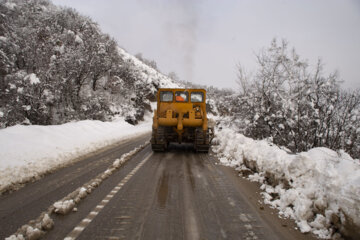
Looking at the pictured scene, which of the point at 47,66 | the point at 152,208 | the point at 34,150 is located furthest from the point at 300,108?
the point at 47,66

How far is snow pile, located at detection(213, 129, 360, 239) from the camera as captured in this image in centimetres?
286

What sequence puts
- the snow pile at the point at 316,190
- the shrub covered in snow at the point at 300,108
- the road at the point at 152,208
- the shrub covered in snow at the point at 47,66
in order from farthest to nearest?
the shrub covered in snow at the point at 47,66 → the shrub covered in snow at the point at 300,108 → the road at the point at 152,208 → the snow pile at the point at 316,190

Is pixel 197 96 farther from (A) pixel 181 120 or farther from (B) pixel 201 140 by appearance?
(B) pixel 201 140

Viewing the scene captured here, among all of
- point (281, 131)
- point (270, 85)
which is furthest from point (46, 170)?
point (270, 85)

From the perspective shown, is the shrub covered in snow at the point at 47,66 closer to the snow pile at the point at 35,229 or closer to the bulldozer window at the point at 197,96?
the bulldozer window at the point at 197,96

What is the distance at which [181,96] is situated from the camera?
36.0 ft

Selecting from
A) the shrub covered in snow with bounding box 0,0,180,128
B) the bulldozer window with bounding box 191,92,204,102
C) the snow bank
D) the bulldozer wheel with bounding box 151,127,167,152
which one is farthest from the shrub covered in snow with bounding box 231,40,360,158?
the shrub covered in snow with bounding box 0,0,180,128

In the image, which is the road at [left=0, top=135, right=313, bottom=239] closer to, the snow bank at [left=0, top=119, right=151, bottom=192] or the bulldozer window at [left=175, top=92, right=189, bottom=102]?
the snow bank at [left=0, top=119, right=151, bottom=192]

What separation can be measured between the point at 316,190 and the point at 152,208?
115 inches

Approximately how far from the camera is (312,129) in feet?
28.1

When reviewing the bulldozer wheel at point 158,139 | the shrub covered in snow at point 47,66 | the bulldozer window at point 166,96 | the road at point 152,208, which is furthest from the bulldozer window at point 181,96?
the shrub covered in snow at point 47,66

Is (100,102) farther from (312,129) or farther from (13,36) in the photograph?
(312,129)

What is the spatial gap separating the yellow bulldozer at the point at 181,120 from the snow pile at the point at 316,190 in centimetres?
433

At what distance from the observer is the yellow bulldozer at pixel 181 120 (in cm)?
955
